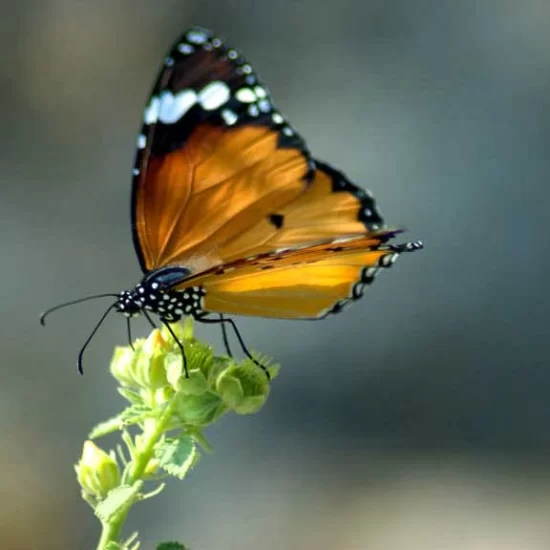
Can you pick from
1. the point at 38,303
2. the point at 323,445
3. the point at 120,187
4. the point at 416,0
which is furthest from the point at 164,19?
the point at 323,445

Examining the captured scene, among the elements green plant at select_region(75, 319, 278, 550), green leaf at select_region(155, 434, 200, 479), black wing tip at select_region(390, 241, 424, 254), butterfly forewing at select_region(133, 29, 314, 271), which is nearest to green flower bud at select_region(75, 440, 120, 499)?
green plant at select_region(75, 319, 278, 550)

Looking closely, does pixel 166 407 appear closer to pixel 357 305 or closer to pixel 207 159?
pixel 207 159

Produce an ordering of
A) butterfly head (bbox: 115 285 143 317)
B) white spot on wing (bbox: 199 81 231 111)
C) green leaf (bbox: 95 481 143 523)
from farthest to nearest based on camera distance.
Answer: white spot on wing (bbox: 199 81 231 111) → butterfly head (bbox: 115 285 143 317) → green leaf (bbox: 95 481 143 523)

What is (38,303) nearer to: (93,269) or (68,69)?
(93,269)

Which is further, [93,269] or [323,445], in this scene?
[93,269]

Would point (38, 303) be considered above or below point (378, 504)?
above

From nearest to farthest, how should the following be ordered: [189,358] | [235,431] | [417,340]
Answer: [189,358] → [235,431] → [417,340]

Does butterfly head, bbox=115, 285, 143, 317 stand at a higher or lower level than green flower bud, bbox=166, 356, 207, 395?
higher

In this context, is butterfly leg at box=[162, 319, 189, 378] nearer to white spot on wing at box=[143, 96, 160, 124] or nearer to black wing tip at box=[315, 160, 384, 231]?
white spot on wing at box=[143, 96, 160, 124]
